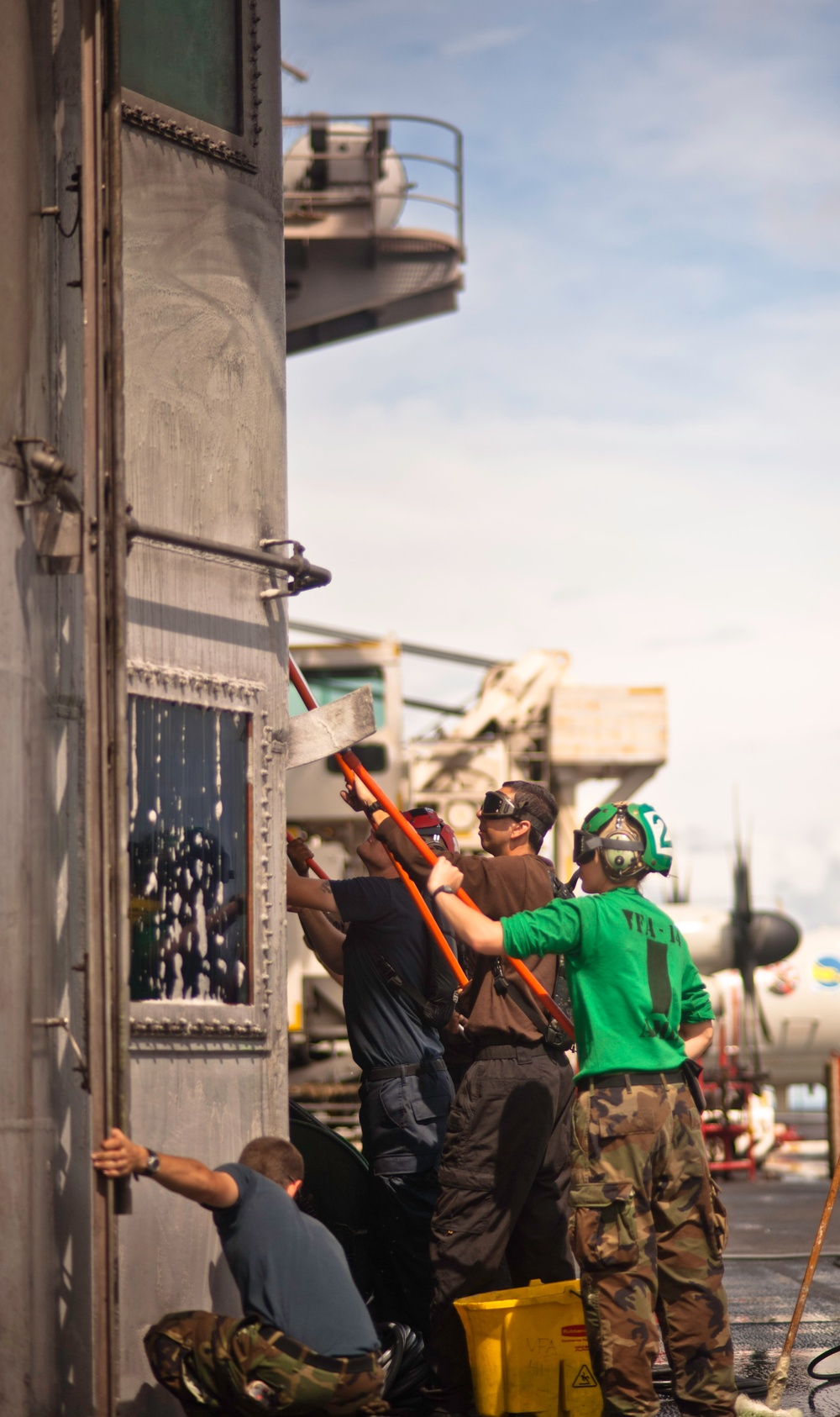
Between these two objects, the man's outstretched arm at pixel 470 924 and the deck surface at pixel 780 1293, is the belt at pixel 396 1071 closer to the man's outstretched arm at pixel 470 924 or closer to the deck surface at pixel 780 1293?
the man's outstretched arm at pixel 470 924

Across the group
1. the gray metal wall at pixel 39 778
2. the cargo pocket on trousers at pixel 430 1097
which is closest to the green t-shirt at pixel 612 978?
the cargo pocket on trousers at pixel 430 1097

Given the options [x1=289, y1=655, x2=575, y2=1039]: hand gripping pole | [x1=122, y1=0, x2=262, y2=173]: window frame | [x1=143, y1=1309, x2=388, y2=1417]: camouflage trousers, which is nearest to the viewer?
[x1=143, y1=1309, x2=388, y2=1417]: camouflage trousers

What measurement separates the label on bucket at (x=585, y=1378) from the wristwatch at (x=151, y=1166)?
212 cm

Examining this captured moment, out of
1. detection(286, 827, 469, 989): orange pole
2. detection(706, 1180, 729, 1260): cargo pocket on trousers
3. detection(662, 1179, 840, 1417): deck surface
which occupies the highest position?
detection(286, 827, 469, 989): orange pole

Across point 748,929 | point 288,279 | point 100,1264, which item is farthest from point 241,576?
point 748,929

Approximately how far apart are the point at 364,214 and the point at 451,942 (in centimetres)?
1905

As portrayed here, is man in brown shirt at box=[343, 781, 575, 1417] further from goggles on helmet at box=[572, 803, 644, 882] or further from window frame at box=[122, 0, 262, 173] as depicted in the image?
window frame at box=[122, 0, 262, 173]

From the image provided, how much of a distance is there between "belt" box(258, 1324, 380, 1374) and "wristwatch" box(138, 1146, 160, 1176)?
721 millimetres

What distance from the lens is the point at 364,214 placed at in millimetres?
23875

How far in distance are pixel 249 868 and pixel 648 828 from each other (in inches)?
63.0

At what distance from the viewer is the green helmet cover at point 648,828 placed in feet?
19.1

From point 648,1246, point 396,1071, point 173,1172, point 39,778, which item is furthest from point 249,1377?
point 39,778

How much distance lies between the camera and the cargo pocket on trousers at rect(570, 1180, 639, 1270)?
5.24 meters

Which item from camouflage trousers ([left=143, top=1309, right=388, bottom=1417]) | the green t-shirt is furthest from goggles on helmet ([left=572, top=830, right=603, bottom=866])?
camouflage trousers ([left=143, top=1309, right=388, bottom=1417])
